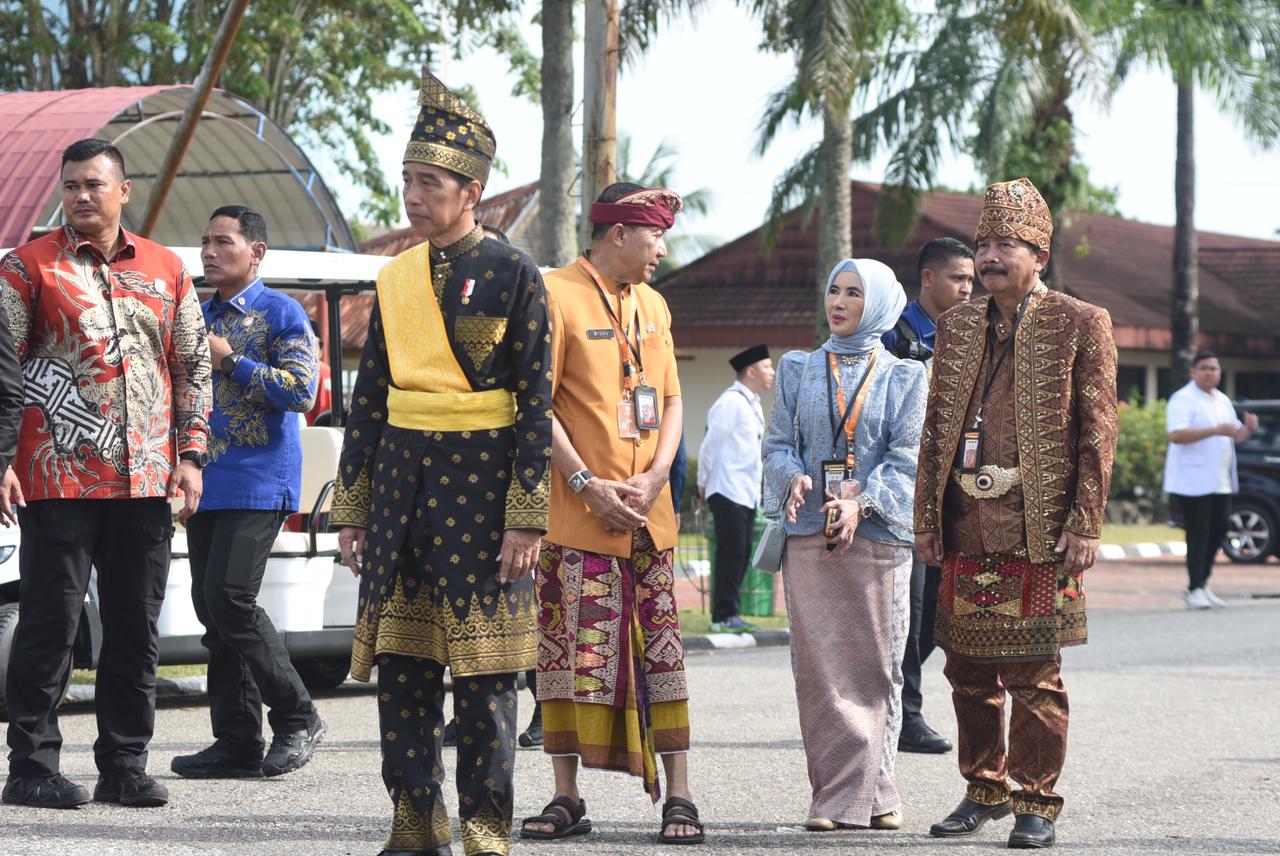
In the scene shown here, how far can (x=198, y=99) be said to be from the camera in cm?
1160

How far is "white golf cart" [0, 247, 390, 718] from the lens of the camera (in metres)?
8.72

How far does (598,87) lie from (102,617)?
8531 millimetres

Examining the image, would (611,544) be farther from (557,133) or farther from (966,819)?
(557,133)

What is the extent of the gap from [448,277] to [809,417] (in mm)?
1747

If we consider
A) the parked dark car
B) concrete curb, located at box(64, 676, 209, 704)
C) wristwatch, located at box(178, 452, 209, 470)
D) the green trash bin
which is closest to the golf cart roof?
concrete curb, located at box(64, 676, 209, 704)

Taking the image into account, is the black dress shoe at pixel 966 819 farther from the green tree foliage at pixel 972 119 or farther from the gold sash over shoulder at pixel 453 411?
the green tree foliage at pixel 972 119

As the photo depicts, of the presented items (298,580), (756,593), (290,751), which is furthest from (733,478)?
(290,751)

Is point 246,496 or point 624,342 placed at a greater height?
point 624,342

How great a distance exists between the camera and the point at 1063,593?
6254mm

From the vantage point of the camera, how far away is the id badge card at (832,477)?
Result: 668 centimetres

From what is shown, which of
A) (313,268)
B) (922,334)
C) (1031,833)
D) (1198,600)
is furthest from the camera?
(1198,600)

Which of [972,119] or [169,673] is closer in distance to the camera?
[169,673]

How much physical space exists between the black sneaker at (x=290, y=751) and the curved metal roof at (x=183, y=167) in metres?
9.24

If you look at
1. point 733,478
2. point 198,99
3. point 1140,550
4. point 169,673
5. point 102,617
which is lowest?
point 1140,550
